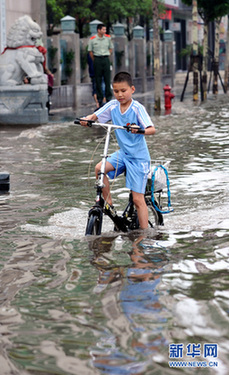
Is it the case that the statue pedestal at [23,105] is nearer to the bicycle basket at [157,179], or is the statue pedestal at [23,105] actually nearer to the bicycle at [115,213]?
the bicycle at [115,213]

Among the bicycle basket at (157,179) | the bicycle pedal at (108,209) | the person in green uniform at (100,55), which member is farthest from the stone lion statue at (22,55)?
the bicycle pedal at (108,209)

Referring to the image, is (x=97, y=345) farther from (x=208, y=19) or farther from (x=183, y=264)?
(x=208, y=19)

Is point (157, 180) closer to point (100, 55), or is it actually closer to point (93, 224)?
point (93, 224)

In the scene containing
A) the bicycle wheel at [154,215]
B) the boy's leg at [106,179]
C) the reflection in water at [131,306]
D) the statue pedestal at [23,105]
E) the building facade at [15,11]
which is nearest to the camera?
the reflection in water at [131,306]

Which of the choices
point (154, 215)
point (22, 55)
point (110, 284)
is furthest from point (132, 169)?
point (22, 55)

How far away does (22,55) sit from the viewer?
18.5 metres

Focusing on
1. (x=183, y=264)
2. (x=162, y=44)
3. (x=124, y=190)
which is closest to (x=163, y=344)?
(x=183, y=264)

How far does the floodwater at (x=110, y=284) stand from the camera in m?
4.11

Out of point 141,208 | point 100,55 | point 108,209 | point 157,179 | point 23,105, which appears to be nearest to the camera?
point 108,209

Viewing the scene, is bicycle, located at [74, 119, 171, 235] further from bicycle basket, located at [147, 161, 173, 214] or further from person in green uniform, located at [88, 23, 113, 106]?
person in green uniform, located at [88, 23, 113, 106]

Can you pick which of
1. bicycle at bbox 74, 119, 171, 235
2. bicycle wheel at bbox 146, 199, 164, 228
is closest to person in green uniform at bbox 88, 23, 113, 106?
bicycle at bbox 74, 119, 171, 235

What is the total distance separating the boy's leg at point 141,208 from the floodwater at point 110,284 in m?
0.13

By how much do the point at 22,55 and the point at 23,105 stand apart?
1.23 metres

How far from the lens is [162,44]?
42.5m
